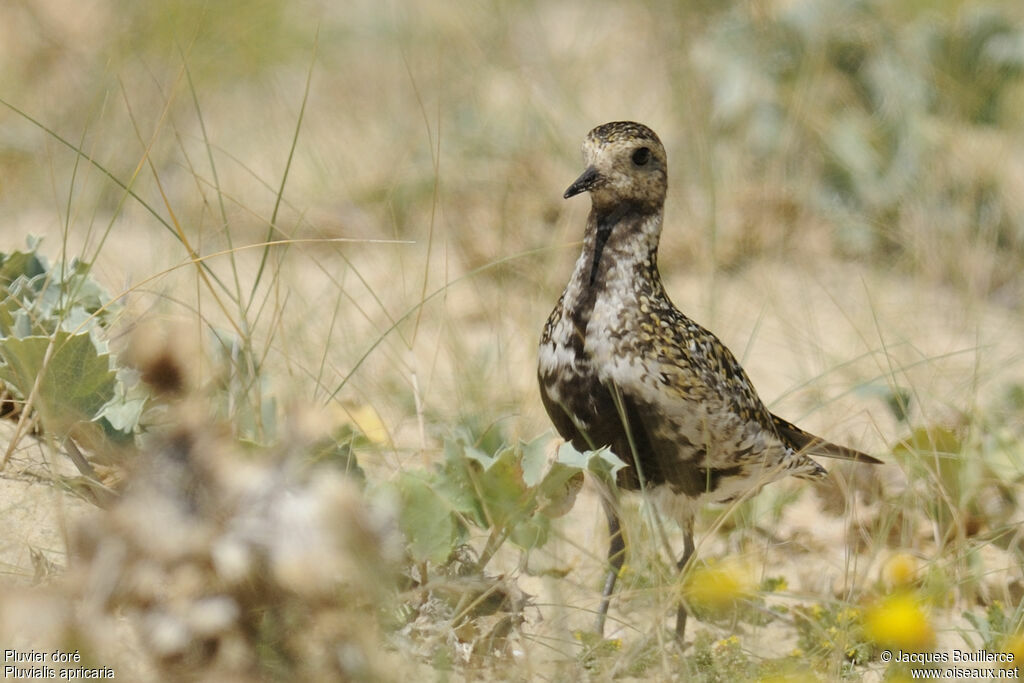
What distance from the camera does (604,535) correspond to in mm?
3721

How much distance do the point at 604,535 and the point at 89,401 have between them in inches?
62.2

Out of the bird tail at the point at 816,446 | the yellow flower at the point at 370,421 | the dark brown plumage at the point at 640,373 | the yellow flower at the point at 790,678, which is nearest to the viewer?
the yellow flower at the point at 790,678

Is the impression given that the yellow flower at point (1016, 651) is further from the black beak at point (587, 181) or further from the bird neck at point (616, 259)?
the black beak at point (587, 181)

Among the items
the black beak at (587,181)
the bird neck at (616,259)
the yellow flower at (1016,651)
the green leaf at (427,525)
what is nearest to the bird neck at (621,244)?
the bird neck at (616,259)

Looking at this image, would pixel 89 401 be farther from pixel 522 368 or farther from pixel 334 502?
pixel 522 368

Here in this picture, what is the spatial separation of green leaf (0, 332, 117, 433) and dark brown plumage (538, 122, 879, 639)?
1135 millimetres

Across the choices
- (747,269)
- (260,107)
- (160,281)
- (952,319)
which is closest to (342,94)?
(260,107)

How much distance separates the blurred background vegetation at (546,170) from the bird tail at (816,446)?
53 cm

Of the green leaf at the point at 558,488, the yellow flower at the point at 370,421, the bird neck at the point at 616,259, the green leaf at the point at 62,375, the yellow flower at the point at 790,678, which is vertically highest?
the bird neck at the point at 616,259

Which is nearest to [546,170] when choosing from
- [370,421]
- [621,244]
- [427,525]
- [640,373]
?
[370,421]

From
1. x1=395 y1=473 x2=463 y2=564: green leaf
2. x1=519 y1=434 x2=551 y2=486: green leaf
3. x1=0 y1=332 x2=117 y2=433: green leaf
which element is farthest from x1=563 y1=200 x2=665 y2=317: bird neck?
x1=0 y1=332 x2=117 y2=433: green leaf

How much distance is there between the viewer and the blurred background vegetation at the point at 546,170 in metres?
4.80

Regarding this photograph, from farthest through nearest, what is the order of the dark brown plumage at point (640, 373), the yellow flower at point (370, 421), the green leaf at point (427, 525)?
the yellow flower at point (370, 421)
the dark brown plumage at point (640, 373)
the green leaf at point (427, 525)

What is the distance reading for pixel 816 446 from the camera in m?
3.57
